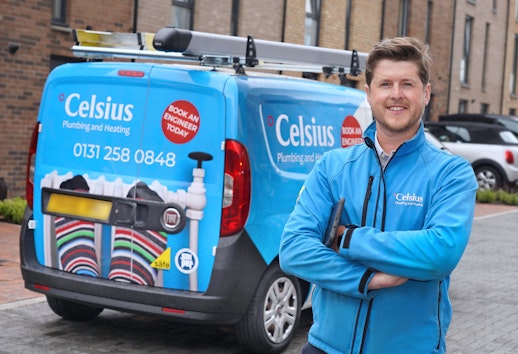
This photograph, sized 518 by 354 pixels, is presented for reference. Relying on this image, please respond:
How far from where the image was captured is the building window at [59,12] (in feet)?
51.5

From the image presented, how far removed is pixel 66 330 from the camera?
679 cm

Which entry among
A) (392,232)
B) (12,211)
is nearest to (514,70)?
(12,211)

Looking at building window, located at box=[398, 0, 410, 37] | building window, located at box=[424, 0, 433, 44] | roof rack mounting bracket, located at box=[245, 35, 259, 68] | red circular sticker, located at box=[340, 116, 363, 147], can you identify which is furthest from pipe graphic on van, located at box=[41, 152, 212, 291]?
building window, located at box=[424, 0, 433, 44]

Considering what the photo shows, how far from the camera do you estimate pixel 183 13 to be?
62.6ft

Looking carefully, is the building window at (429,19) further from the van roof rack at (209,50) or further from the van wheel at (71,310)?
the van wheel at (71,310)

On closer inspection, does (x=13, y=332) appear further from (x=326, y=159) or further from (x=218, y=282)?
(x=326, y=159)

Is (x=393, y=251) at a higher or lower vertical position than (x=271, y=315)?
higher

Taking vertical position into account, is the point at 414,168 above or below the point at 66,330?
above

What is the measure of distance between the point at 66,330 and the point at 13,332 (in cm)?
38

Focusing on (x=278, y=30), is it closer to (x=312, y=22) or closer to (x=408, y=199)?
(x=312, y=22)

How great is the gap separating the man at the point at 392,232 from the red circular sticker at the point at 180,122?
2.96 meters

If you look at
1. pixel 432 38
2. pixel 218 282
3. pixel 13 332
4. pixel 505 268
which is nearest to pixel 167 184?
pixel 218 282

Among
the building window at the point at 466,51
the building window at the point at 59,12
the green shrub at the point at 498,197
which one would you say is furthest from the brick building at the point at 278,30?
the green shrub at the point at 498,197

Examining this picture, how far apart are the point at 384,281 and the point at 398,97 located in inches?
22.5
